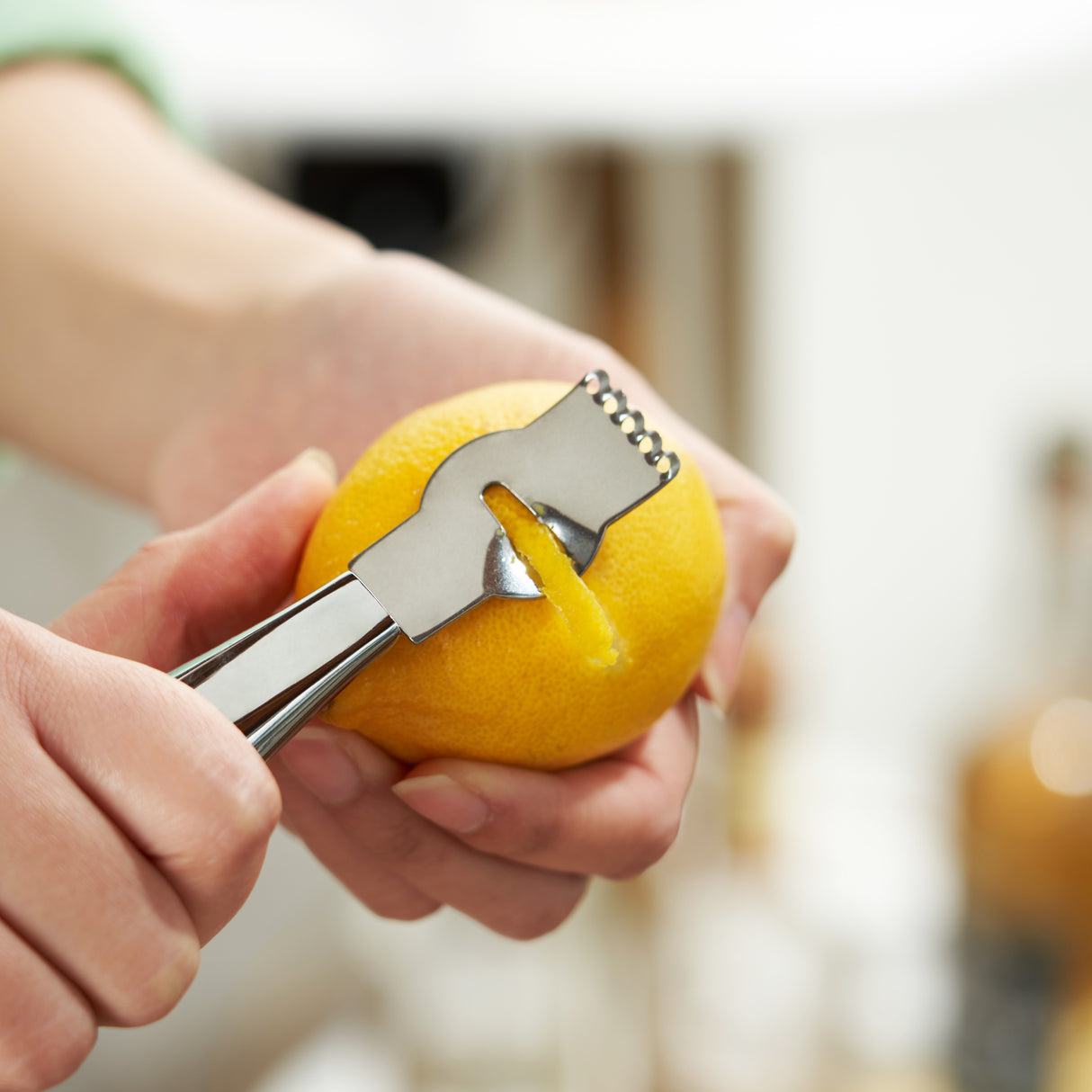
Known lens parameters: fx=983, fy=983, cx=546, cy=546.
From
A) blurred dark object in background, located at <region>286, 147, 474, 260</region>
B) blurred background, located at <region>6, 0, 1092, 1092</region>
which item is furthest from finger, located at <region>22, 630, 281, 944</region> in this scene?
blurred dark object in background, located at <region>286, 147, 474, 260</region>

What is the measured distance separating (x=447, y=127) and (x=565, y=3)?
0.53ft

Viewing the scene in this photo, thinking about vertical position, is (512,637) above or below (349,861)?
above

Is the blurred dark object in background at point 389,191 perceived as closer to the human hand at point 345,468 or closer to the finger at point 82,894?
the human hand at point 345,468

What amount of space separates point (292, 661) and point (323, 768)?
0.08m

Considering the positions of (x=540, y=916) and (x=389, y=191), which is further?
(x=389, y=191)

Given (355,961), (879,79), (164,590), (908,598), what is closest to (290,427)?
(164,590)

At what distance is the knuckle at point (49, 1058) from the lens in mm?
290

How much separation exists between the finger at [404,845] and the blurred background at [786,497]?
33 cm

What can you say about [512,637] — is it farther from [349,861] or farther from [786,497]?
[786,497]

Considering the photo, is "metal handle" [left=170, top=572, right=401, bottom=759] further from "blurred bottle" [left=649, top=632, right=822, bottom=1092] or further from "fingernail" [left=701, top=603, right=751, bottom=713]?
"blurred bottle" [left=649, top=632, right=822, bottom=1092]

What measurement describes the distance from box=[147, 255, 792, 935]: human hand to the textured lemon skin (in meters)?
0.02

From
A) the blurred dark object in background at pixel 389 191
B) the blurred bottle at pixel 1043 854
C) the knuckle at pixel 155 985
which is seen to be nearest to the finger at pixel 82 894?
the knuckle at pixel 155 985

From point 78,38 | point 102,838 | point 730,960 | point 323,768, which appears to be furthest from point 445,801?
point 730,960

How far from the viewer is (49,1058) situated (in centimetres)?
30
